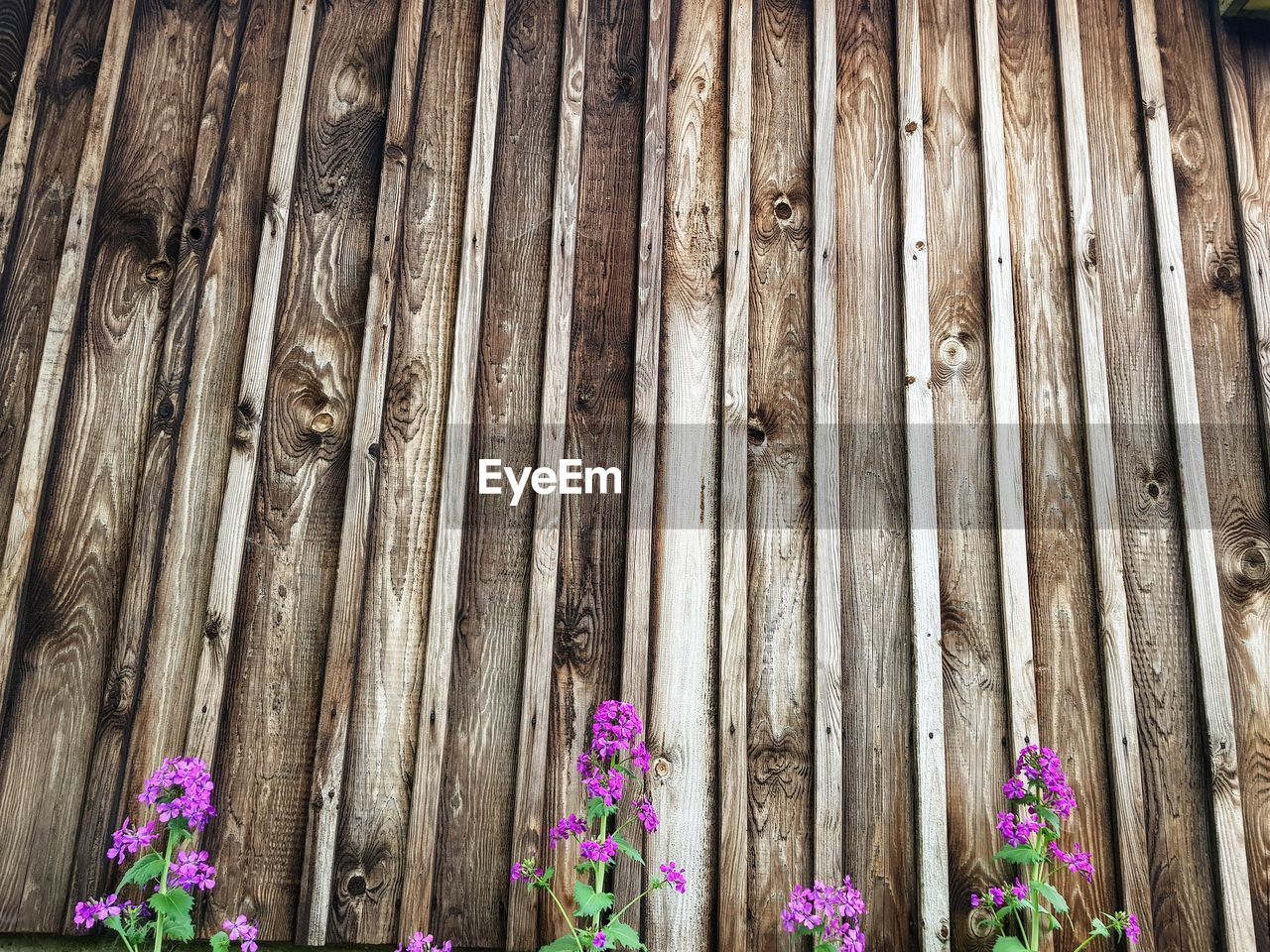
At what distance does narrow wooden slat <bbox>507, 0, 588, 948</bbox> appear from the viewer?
1912 millimetres

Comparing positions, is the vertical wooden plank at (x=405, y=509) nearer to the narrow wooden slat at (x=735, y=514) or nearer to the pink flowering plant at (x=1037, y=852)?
the narrow wooden slat at (x=735, y=514)

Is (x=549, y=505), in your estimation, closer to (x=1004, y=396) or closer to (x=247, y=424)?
(x=247, y=424)

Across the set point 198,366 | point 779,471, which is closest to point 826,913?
point 779,471

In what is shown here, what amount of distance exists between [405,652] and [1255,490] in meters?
2.18

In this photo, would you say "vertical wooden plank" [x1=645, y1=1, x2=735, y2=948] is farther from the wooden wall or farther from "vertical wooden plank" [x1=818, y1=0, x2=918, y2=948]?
"vertical wooden plank" [x1=818, y1=0, x2=918, y2=948]

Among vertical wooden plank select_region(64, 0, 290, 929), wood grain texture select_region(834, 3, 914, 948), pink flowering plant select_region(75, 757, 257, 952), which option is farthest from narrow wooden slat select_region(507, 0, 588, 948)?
vertical wooden plank select_region(64, 0, 290, 929)

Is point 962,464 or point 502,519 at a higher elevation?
point 962,464

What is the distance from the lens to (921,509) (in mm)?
2059

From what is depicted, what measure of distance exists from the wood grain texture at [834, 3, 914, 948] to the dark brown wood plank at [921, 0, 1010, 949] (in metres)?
0.09

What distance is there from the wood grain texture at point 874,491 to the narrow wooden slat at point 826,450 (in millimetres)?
35

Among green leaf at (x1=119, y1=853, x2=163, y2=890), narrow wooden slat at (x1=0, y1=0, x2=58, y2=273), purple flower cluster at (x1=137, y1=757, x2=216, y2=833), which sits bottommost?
green leaf at (x1=119, y1=853, x2=163, y2=890)

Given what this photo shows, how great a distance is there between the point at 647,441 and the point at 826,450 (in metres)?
0.45

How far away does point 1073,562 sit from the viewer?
6.82ft

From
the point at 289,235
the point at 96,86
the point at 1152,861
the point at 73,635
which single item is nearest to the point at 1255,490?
the point at 1152,861
